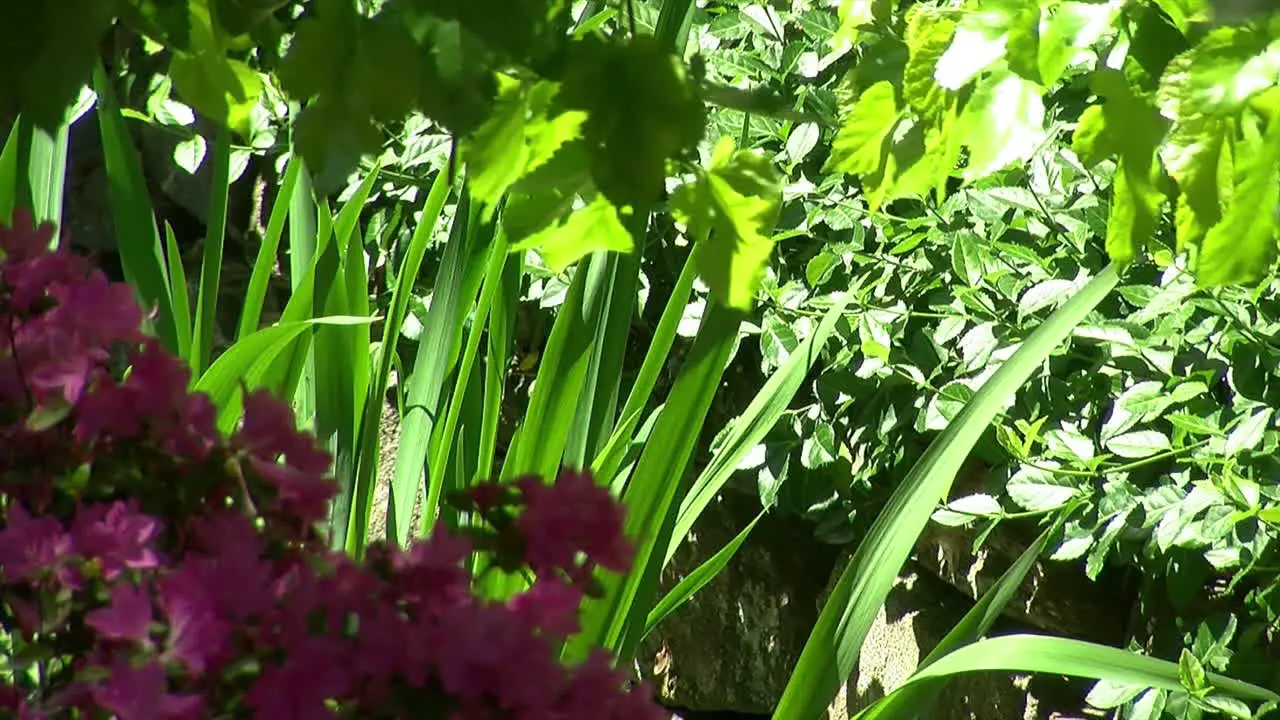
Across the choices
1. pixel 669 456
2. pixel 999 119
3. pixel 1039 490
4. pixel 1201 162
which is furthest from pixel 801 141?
pixel 1201 162

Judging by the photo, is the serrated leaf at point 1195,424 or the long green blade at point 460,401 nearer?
the long green blade at point 460,401

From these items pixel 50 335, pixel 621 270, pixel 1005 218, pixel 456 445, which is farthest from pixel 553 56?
pixel 1005 218

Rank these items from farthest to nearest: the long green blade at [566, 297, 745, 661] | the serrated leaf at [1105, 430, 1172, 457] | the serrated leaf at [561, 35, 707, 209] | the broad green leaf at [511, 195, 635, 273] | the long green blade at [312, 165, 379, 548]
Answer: the serrated leaf at [1105, 430, 1172, 457]
the long green blade at [312, 165, 379, 548]
the long green blade at [566, 297, 745, 661]
the broad green leaf at [511, 195, 635, 273]
the serrated leaf at [561, 35, 707, 209]

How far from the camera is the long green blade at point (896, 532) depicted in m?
1.14

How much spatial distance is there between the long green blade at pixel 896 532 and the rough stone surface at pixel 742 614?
3.69ft

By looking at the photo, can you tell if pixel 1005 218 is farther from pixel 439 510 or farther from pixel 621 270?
pixel 439 510

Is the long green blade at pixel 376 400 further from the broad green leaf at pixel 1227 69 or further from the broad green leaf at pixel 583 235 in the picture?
the broad green leaf at pixel 1227 69

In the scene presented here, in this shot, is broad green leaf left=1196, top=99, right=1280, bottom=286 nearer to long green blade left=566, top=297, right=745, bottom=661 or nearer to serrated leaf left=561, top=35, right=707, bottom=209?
serrated leaf left=561, top=35, right=707, bottom=209

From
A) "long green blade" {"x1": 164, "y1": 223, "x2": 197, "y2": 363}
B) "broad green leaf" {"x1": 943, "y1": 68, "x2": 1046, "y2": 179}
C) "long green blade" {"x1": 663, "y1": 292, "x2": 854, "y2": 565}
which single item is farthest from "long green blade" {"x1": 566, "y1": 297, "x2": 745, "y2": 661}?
"long green blade" {"x1": 164, "y1": 223, "x2": 197, "y2": 363}

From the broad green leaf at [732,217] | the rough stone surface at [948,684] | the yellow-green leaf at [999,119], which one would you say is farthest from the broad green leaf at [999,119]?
the rough stone surface at [948,684]

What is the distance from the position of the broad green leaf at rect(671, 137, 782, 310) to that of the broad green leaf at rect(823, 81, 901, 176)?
25cm

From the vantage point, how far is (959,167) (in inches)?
77.3

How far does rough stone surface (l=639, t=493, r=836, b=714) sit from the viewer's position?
7.51ft

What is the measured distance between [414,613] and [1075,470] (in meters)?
1.17
